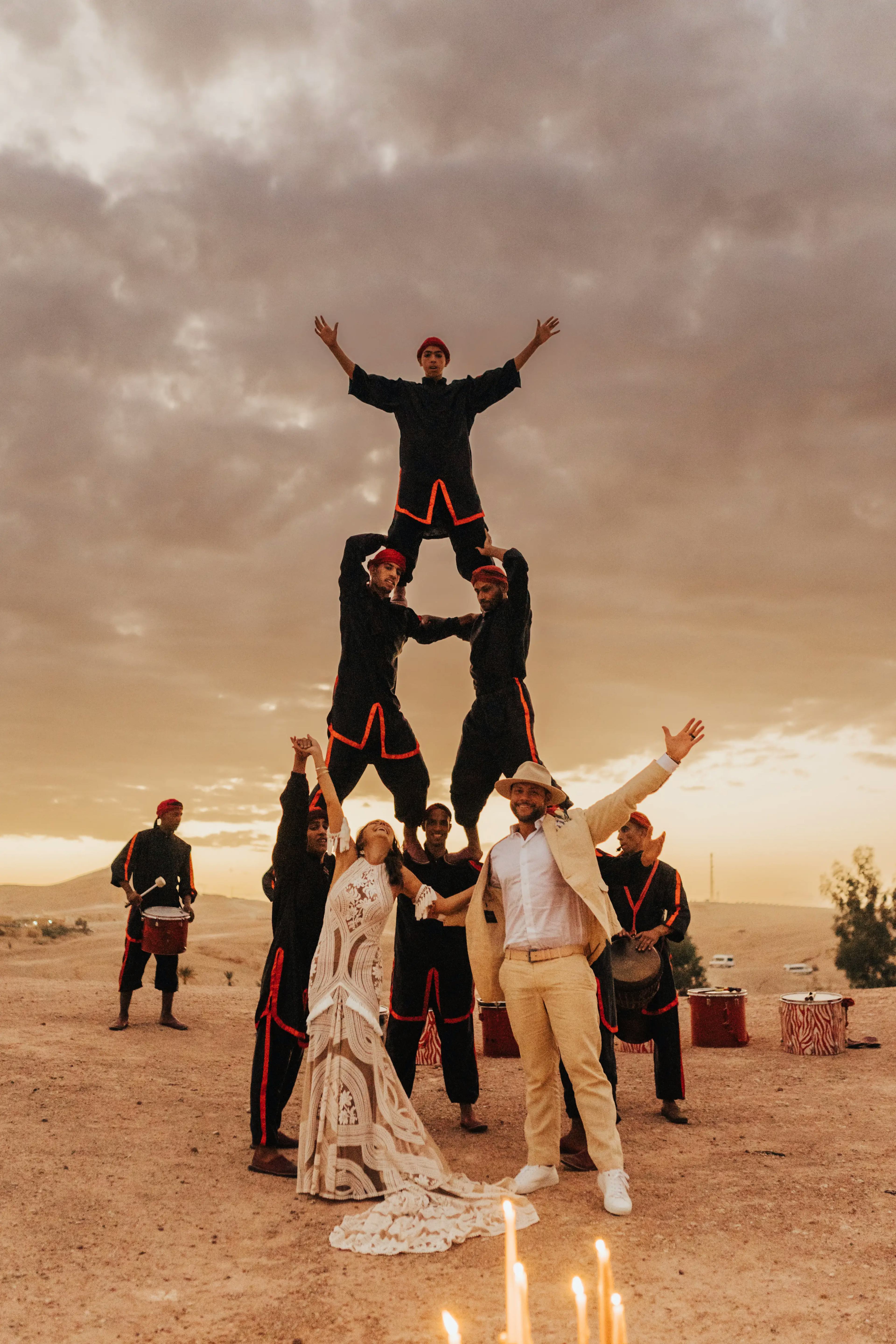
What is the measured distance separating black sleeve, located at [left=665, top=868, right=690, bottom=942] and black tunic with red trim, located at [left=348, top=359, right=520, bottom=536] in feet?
11.2

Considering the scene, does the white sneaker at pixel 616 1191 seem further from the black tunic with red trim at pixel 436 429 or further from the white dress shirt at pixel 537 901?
the black tunic with red trim at pixel 436 429

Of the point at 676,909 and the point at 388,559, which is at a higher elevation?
the point at 388,559

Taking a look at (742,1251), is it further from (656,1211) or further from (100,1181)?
(100,1181)

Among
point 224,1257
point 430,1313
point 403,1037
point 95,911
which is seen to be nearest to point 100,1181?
point 224,1257

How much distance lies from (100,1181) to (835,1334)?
4.41m

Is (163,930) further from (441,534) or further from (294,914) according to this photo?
(441,534)

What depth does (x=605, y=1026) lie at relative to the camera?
7.09m

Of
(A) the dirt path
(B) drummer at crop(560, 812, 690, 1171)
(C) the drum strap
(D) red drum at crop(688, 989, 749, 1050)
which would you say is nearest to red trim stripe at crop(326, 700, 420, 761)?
(B) drummer at crop(560, 812, 690, 1171)

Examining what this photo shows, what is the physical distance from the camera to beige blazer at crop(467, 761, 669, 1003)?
5.94 metres

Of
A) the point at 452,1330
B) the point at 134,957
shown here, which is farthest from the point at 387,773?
the point at 452,1330

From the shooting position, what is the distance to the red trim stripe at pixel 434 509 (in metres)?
8.42

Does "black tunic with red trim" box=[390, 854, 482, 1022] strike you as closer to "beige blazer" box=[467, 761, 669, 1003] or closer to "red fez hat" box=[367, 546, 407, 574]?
"beige blazer" box=[467, 761, 669, 1003]

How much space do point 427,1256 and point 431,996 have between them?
2452 mm

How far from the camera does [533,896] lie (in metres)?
6.10
